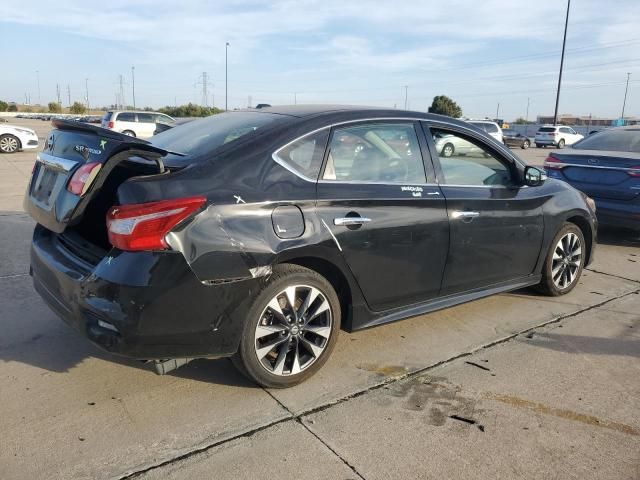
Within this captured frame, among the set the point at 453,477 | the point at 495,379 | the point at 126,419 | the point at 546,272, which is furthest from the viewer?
the point at 546,272

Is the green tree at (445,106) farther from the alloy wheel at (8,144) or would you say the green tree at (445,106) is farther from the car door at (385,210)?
the car door at (385,210)

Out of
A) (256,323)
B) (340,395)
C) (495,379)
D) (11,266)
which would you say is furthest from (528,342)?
(11,266)

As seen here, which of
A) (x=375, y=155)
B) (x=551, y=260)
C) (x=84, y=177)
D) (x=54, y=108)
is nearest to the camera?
(x=84, y=177)

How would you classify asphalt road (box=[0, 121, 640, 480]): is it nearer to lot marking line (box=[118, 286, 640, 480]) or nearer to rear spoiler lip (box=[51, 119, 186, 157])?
lot marking line (box=[118, 286, 640, 480])

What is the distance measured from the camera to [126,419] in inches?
112

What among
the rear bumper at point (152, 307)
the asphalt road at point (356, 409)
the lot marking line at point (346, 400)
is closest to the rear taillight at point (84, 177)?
the rear bumper at point (152, 307)

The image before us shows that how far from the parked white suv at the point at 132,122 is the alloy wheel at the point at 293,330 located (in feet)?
74.9

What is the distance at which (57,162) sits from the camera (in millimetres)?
3230

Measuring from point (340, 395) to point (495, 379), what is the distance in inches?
40.5

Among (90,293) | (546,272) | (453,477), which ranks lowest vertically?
(453,477)

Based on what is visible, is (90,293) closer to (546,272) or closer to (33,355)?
(33,355)

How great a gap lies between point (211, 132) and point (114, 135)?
0.73 metres

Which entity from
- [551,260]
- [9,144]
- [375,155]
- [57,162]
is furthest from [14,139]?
[551,260]

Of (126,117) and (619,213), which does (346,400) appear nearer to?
(619,213)
